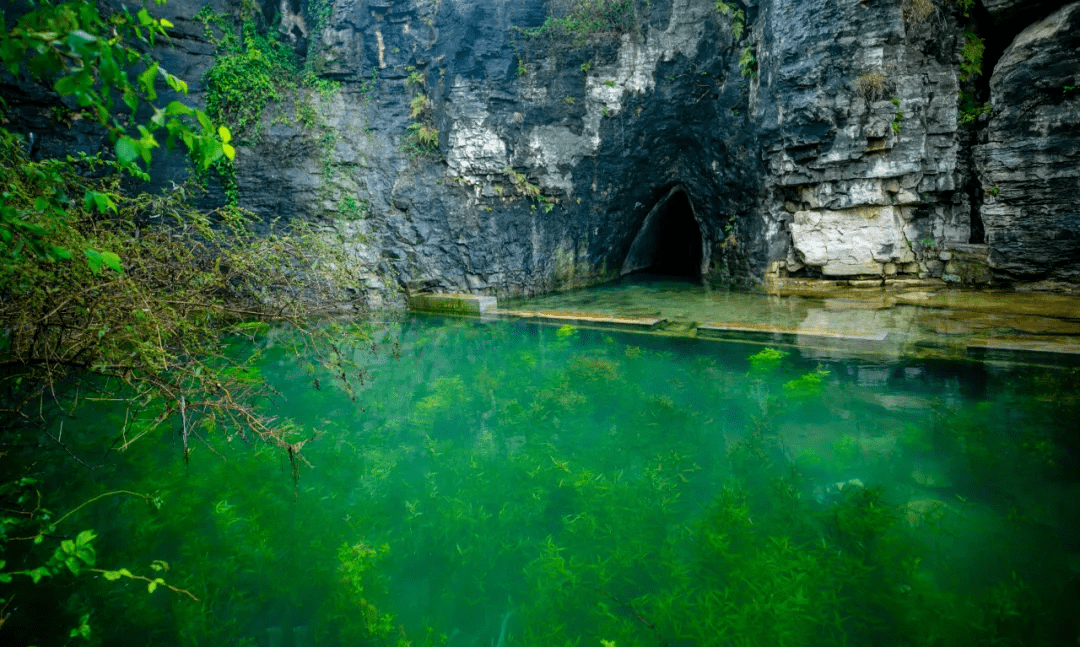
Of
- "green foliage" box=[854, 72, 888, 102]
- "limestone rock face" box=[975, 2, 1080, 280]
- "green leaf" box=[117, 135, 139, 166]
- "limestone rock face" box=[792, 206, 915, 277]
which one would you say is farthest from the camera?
"limestone rock face" box=[792, 206, 915, 277]

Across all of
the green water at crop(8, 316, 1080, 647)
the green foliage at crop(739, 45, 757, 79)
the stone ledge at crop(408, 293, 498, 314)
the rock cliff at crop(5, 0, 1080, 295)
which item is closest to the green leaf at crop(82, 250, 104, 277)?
the green water at crop(8, 316, 1080, 647)

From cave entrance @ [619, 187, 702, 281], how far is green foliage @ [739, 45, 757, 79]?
14.1 ft

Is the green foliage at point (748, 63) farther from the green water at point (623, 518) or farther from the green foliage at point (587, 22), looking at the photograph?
the green water at point (623, 518)

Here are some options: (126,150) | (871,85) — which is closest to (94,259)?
(126,150)

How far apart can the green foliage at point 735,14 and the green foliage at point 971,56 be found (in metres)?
4.09

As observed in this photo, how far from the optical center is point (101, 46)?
142 centimetres

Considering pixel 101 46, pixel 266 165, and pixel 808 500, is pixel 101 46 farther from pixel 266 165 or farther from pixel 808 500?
pixel 266 165

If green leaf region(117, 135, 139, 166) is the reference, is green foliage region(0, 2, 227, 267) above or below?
above

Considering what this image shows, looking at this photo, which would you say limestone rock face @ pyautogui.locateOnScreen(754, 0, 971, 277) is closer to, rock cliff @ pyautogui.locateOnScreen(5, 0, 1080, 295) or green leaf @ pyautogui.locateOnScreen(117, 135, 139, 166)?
rock cliff @ pyautogui.locateOnScreen(5, 0, 1080, 295)

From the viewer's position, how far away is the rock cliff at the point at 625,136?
31.6 ft

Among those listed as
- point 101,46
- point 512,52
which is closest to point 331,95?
point 512,52

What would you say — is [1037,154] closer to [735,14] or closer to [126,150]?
[735,14]

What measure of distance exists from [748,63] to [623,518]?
11.1 metres

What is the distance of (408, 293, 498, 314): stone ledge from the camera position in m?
11.8
